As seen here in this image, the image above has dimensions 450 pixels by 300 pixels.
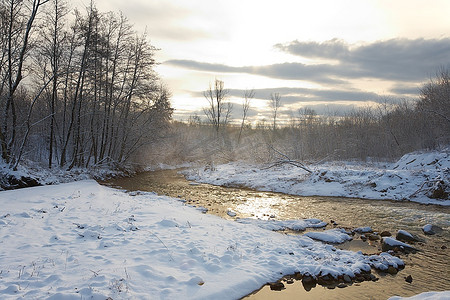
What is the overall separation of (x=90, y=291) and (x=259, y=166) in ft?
75.7

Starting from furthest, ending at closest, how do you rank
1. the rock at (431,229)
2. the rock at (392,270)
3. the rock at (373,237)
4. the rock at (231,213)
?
the rock at (231,213)
the rock at (431,229)
the rock at (373,237)
the rock at (392,270)

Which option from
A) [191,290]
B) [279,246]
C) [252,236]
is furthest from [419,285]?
[191,290]

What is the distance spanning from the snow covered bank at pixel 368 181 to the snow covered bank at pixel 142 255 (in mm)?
10016

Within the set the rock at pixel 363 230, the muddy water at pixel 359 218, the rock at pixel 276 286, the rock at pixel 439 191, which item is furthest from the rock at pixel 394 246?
the rock at pixel 439 191

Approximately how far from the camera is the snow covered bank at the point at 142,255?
505 cm

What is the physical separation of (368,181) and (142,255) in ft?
52.8

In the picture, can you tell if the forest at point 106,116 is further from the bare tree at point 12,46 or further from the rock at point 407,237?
the rock at point 407,237

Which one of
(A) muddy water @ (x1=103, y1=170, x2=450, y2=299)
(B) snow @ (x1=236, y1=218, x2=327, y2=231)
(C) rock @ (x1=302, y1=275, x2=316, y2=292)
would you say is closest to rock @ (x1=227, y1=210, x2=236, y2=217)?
(A) muddy water @ (x1=103, y1=170, x2=450, y2=299)

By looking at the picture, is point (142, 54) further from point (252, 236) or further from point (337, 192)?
point (252, 236)

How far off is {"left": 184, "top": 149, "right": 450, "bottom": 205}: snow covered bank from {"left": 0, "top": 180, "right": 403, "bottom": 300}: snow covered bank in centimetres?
1002

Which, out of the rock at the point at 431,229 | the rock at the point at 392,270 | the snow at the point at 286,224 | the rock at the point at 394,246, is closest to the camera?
the rock at the point at 392,270

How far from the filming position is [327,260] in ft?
23.4

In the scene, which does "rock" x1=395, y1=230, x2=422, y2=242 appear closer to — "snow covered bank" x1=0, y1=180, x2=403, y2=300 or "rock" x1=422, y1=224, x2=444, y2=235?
"rock" x1=422, y1=224, x2=444, y2=235

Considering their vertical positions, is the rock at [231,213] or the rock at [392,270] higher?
the rock at [392,270]
